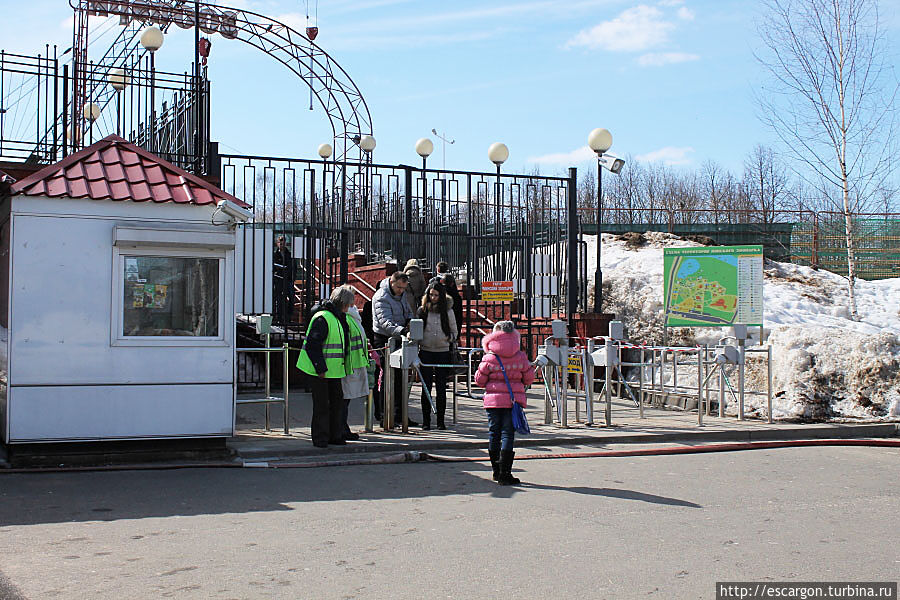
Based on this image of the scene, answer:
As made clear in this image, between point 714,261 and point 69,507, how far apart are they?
11.2 metres

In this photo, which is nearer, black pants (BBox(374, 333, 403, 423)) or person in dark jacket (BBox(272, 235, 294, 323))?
black pants (BBox(374, 333, 403, 423))

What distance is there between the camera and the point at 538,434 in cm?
1148

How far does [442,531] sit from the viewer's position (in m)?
6.57

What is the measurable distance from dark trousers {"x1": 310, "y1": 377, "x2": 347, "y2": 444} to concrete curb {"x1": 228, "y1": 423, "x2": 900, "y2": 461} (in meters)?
0.16

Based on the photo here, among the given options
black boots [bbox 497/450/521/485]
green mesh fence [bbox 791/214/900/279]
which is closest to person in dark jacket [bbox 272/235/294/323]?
black boots [bbox 497/450/521/485]

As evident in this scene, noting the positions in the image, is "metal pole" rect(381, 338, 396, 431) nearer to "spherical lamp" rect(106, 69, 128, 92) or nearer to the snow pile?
the snow pile

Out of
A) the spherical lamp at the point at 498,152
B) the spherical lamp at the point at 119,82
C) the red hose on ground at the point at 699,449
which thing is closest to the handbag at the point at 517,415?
the red hose on ground at the point at 699,449

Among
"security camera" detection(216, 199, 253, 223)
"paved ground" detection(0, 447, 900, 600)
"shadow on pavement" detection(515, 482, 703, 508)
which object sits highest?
"security camera" detection(216, 199, 253, 223)

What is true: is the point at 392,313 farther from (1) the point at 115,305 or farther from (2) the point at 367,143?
(2) the point at 367,143

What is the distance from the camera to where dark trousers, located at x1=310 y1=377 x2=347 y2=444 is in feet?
33.1

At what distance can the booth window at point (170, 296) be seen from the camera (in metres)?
9.34

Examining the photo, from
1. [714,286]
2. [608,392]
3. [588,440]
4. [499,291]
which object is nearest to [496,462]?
[588,440]

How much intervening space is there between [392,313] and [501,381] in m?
3.60

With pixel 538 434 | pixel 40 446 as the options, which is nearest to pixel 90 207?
pixel 40 446
